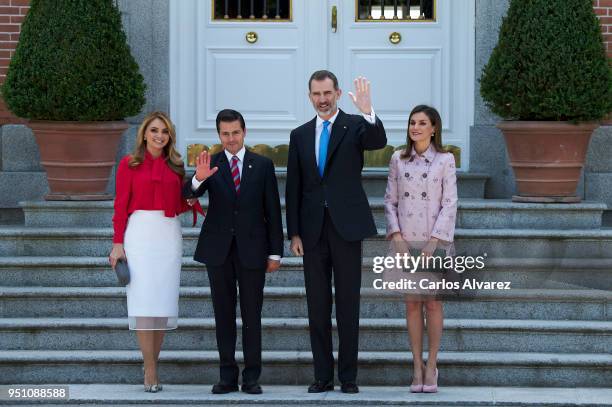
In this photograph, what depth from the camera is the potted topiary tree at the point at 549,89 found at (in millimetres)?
8781

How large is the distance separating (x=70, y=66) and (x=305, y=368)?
270cm

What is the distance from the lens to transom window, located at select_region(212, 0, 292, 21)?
401 inches

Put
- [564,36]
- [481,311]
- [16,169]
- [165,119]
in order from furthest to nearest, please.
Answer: [16,169] → [564,36] → [481,311] → [165,119]

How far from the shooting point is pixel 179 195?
7.40 m

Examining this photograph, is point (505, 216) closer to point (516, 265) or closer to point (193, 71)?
point (516, 265)

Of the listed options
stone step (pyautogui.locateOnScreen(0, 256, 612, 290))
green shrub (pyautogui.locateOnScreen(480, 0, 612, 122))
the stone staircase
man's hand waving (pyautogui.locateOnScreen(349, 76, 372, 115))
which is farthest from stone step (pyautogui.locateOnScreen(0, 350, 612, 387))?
green shrub (pyautogui.locateOnScreen(480, 0, 612, 122))

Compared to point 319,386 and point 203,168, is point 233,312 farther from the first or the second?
point 203,168

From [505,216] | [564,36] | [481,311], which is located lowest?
[481,311]

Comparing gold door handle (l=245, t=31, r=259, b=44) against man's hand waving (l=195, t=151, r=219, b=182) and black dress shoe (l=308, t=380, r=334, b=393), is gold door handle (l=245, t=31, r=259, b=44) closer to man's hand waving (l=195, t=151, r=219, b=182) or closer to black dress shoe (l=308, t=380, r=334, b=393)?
man's hand waving (l=195, t=151, r=219, b=182)

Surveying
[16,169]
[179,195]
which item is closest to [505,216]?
[179,195]

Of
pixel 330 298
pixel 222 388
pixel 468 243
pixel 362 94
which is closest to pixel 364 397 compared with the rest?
pixel 330 298

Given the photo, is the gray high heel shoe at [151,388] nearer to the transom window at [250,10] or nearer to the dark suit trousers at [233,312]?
the dark suit trousers at [233,312]

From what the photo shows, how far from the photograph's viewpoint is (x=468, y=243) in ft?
28.3

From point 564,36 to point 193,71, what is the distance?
2919mm
